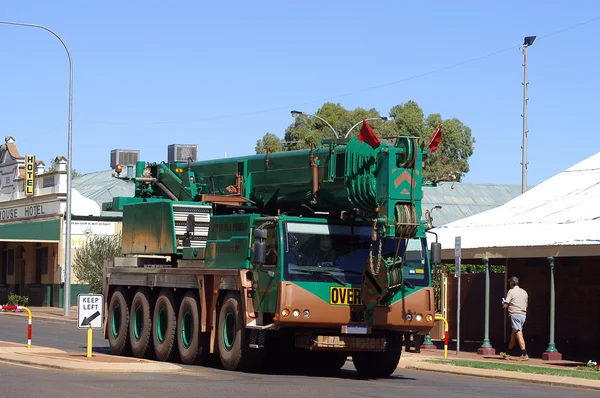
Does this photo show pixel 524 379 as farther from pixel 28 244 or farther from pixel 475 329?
pixel 28 244

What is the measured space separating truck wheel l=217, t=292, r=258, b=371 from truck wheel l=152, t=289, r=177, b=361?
1738 millimetres

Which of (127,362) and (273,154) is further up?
(273,154)

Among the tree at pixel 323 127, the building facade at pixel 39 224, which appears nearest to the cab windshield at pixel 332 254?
the building facade at pixel 39 224

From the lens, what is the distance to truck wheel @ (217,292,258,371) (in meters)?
18.7

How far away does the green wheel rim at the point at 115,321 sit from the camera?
2339cm

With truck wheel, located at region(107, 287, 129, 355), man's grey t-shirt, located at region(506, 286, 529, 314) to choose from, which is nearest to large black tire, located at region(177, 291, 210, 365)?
truck wheel, located at region(107, 287, 129, 355)

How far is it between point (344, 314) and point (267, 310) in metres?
1.24

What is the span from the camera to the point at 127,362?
19547 mm

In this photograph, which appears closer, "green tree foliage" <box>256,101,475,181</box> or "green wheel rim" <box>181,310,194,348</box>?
"green wheel rim" <box>181,310,194,348</box>

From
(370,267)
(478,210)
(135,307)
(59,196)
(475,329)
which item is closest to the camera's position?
(370,267)

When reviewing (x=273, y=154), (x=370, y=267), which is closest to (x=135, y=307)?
(x=273, y=154)

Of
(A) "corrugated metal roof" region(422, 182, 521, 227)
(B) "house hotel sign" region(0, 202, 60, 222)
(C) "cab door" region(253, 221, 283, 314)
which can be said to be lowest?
(C) "cab door" region(253, 221, 283, 314)

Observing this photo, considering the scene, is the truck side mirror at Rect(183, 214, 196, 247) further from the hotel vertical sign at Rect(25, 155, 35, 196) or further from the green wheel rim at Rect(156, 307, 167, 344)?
the hotel vertical sign at Rect(25, 155, 35, 196)

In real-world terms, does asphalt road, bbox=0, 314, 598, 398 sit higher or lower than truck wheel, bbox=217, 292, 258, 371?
lower
